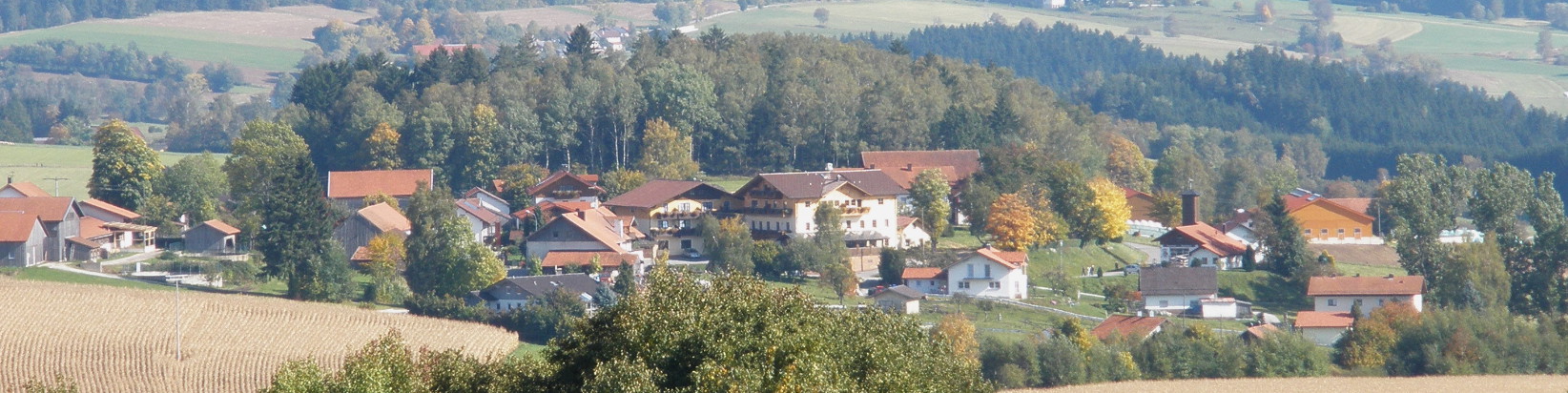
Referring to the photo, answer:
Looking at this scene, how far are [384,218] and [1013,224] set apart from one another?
15735 millimetres

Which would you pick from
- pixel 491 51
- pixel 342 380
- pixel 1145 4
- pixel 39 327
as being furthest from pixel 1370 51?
pixel 342 380

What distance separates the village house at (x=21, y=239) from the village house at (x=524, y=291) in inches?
436

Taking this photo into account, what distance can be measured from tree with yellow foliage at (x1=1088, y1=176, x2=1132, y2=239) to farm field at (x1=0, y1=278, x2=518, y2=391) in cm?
1913

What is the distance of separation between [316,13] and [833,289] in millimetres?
136010

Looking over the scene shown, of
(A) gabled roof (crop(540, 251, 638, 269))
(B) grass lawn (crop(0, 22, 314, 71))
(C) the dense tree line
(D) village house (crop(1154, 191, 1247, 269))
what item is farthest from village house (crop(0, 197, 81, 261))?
(B) grass lawn (crop(0, 22, 314, 71))

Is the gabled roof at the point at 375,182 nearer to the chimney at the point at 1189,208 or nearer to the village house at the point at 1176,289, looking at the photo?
the chimney at the point at 1189,208

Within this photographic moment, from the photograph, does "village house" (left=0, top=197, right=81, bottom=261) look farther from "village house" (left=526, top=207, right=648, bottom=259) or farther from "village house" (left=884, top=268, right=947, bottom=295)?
"village house" (left=884, top=268, right=947, bottom=295)

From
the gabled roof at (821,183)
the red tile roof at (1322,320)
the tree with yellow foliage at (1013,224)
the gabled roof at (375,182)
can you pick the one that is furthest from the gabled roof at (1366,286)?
the gabled roof at (375,182)

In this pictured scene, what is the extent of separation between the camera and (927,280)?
4988cm

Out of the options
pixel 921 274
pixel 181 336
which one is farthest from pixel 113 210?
pixel 921 274

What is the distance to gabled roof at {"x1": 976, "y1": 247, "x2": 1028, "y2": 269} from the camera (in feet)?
162

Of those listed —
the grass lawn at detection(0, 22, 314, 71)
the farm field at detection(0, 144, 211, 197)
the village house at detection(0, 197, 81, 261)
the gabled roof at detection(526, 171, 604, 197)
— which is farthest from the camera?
the grass lawn at detection(0, 22, 314, 71)

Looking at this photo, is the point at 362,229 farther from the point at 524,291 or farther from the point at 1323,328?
the point at 1323,328

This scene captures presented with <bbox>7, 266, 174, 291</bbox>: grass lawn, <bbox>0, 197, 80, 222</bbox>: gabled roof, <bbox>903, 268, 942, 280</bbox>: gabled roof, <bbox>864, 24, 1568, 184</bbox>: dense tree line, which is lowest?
<bbox>864, 24, 1568, 184</bbox>: dense tree line
